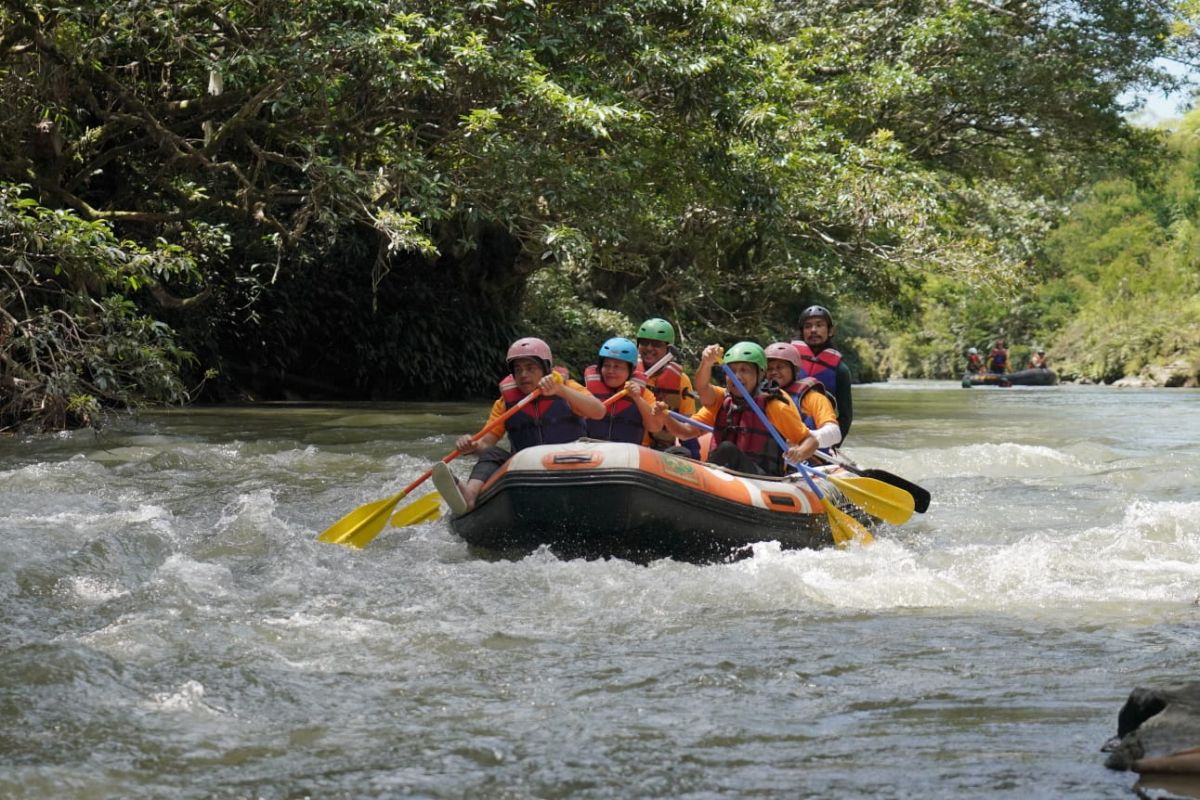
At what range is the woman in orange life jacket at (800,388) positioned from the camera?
8.05 meters

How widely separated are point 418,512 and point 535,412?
2.80 ft

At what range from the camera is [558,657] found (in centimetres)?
466

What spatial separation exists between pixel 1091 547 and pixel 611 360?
2614 mm

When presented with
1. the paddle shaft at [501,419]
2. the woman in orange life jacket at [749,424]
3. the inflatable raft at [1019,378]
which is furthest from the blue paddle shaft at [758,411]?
the inflatable raft at [1019,378]

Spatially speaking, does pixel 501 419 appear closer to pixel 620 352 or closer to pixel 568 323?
pixel 620 352

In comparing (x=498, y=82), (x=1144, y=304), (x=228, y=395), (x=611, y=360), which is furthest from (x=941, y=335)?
(x=611, y=360)

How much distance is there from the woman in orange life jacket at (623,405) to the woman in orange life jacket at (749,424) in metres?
0.19

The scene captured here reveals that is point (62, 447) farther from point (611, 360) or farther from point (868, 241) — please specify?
point (868, 241)

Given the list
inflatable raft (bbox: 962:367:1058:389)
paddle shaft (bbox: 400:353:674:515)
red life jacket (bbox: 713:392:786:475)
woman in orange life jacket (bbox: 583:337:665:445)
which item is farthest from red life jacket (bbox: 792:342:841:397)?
inflatable raft (bbox: 962:367:1058:389)

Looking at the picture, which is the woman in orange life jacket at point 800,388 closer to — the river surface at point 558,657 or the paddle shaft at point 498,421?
the river surface at point 558,657

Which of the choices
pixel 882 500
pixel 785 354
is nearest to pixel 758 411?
pixel 785 354

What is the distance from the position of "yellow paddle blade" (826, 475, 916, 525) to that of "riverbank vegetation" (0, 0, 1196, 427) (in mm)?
4482

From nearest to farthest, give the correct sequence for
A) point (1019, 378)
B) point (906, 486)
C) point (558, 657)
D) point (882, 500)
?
1. point (558, 657)
2. point (882, 500)
3. point (906, 486)
4. point (1019, 378)

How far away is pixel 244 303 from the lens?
17.2 metres
